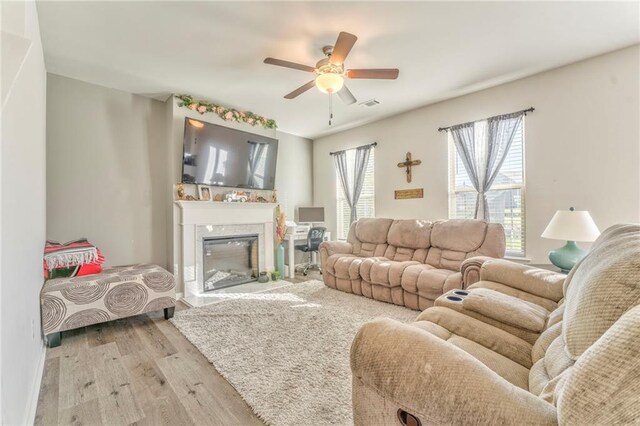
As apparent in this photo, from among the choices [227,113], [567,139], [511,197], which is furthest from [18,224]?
[567,139]

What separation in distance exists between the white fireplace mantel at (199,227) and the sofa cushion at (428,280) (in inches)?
96.2

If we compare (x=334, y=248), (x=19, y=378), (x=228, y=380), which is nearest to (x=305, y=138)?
(x=334, y=248)

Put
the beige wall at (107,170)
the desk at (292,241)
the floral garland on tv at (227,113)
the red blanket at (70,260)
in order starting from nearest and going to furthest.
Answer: the red blanket at (70,260)
the beige wall at (107,170)
the floral garland on tv at (227,113)
the desk at (292,241)

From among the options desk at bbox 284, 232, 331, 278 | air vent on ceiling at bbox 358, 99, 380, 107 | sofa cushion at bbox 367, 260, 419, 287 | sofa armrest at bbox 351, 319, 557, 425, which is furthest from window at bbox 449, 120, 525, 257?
sofa armrest at bbox 351, 319, 557, 425

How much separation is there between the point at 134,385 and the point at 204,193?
2.61 m

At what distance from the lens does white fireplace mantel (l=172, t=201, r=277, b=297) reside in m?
3.70

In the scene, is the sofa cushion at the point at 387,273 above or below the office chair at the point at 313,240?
below

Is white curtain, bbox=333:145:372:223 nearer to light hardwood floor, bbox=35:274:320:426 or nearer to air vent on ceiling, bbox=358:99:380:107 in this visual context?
air vent on ceiling, bbox=358:99:380:107

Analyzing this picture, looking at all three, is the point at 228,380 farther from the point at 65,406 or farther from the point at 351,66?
the point at 351,66

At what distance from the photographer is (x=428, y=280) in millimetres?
2941

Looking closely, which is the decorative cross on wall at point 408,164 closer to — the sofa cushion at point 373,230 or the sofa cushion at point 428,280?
the sofa cushion at point 373,230

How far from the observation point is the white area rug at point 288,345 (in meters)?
1.63

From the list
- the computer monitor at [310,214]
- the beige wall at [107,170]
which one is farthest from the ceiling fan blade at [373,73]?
the computer monitor at [310,214]

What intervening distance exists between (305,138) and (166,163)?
115 inches
